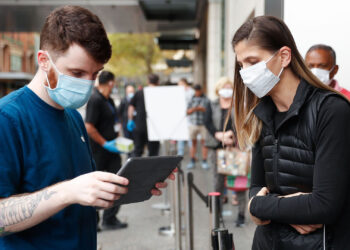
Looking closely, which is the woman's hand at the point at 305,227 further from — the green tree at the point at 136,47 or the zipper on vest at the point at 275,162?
the green tree at the point at 136,47

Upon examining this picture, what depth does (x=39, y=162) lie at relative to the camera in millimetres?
1661

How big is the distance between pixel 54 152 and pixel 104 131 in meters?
3.92

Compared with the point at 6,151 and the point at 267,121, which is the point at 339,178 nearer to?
the point at 267,121

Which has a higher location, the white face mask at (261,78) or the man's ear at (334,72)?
the white face mask at (261,78)

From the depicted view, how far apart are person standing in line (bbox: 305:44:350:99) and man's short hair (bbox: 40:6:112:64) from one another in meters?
1.98

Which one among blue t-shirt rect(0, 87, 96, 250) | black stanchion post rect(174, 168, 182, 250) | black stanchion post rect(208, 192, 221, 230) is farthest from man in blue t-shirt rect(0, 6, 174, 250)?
black stanchion post rect(174, 168, 182, 250)

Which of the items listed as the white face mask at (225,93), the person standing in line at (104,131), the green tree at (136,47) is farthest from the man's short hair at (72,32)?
the green tree at (136,47)

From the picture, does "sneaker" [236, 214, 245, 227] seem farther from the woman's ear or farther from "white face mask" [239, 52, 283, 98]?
the woman's ear

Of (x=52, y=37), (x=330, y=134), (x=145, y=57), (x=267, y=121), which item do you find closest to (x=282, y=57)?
(x=267, y=121)

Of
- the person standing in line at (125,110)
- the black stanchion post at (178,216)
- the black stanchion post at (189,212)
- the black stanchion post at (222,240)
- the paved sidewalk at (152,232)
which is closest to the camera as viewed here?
the black stanchion post at (222,240)

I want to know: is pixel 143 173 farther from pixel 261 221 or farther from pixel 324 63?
pixel 324 63

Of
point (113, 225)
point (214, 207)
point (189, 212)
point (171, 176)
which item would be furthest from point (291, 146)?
point (113, 225)

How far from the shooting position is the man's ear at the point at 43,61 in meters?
1.74

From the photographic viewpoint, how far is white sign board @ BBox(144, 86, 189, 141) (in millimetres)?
6035
